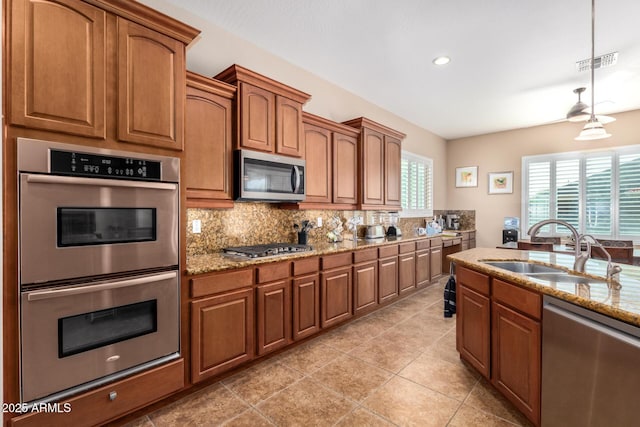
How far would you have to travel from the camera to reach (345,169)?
3.80 meters

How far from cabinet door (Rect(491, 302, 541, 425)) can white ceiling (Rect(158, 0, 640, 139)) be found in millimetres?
2429

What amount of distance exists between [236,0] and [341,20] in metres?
0.90

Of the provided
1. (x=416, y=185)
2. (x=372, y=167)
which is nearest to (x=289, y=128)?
(x=372, y=167)

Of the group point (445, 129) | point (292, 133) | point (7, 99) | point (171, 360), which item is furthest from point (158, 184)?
point (445, 129)

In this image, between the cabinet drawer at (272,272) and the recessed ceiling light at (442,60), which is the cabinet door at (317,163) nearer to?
the cabinet drawer at (272,272)

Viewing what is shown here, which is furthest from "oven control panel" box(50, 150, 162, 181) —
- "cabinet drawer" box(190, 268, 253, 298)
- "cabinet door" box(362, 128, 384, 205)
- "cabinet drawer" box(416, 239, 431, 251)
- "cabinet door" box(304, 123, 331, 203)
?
"cabinet drawer" box(416, 239, 431, 251)

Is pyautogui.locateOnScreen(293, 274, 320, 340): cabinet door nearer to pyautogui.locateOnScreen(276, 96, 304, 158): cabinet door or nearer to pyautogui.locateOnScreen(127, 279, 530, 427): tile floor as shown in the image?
pyautogui.locateOnScreen(127, 279, 530, 427): tile floor

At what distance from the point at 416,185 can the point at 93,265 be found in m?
5.36

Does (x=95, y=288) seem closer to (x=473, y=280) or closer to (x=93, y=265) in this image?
(x=93, y=265)

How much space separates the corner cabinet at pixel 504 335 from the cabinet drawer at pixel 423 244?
6.79 feet

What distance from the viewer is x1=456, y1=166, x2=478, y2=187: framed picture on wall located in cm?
652

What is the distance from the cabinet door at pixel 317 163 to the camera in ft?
11.0

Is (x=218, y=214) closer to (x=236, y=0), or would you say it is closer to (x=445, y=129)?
(x=236, y=0)

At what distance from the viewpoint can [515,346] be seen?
187cm
